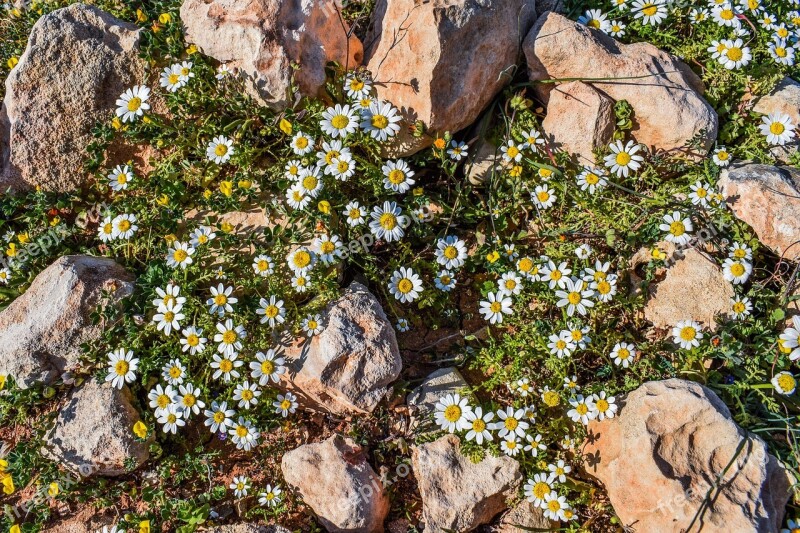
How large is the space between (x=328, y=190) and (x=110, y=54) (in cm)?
214

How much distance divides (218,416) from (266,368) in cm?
48

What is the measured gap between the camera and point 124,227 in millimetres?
4477

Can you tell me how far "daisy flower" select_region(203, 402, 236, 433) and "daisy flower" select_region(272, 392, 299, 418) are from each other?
0.30 metres

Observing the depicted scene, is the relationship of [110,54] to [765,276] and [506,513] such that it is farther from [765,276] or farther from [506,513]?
[765,276]

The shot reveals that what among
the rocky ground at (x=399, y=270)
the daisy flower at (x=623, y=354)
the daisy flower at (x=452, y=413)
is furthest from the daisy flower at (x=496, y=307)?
the daisy flower at (x=623, y=354)

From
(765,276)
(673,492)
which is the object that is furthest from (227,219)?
(765,276)

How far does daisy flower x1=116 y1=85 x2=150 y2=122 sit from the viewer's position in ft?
15.0

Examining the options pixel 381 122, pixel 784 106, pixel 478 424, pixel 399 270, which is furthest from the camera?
pixel 784 106

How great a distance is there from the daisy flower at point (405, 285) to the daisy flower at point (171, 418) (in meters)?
1.72

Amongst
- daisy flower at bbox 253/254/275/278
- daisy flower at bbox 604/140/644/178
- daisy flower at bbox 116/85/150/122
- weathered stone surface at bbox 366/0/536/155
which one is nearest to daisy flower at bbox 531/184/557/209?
daisy flower at bbox 604/140/644/178

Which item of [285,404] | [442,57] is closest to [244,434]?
[285,404]

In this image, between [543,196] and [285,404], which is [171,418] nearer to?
[285,404]

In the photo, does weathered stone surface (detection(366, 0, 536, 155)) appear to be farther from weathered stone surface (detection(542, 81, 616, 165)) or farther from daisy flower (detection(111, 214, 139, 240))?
daisy flower (detection(111, 214, 139, 240))

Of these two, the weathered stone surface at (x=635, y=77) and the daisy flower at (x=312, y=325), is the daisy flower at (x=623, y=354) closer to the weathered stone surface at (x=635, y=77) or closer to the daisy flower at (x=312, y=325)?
the weathered stone surface at (x=635, y=77)
